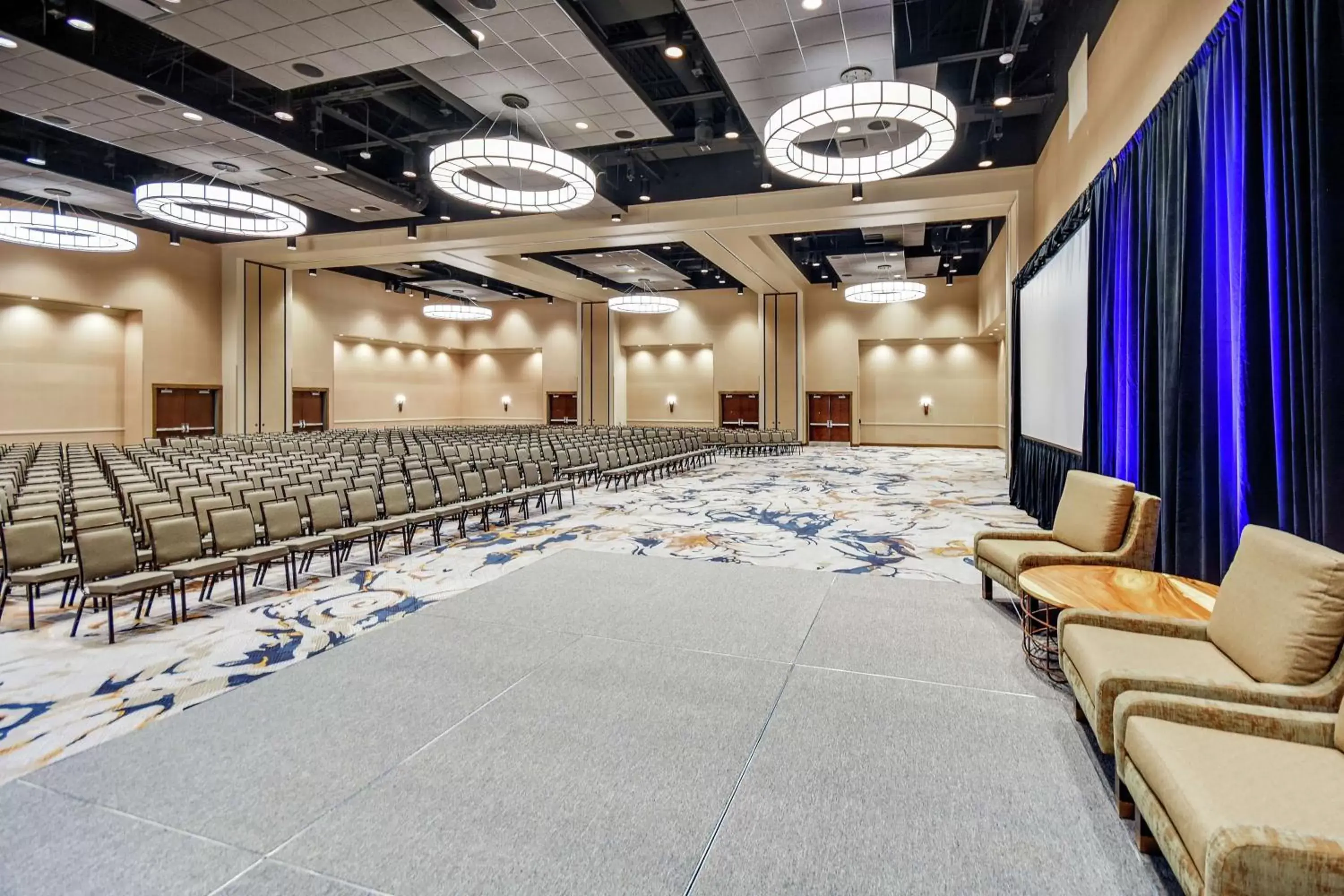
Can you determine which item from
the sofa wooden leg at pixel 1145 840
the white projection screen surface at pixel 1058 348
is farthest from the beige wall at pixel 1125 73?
the sofa wooden leg at pixel 1145 840

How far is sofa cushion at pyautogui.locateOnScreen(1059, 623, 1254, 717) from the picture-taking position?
2414mm

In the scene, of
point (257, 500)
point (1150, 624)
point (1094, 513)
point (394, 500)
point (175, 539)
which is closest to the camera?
point (1150, 624)

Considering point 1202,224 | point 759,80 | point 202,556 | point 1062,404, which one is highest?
point 759,80

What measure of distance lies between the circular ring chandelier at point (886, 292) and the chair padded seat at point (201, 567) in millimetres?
15777

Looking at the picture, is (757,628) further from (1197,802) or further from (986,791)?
(1197,802)

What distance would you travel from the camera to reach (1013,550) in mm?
4469

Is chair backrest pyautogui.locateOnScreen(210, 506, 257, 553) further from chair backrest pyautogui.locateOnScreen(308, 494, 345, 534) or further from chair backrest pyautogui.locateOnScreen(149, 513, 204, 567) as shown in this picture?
chair backrest pyautogui.locateOnScreen(308, 494, 345, 534)

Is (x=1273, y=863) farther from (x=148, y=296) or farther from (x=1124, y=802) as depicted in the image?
(x=148, y=296)

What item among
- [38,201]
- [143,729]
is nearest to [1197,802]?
[143,729]

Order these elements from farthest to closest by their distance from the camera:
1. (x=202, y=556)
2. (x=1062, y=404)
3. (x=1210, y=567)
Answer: (x=1062, y=404) → (x=202, y=556) → (x=1210, y=567)

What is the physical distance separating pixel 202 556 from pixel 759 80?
27.1 feet

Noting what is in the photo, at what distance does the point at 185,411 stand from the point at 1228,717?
22.5 meters

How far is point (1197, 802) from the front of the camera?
1.74 meters

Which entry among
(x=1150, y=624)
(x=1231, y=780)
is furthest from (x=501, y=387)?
(x=1231, y=780)
